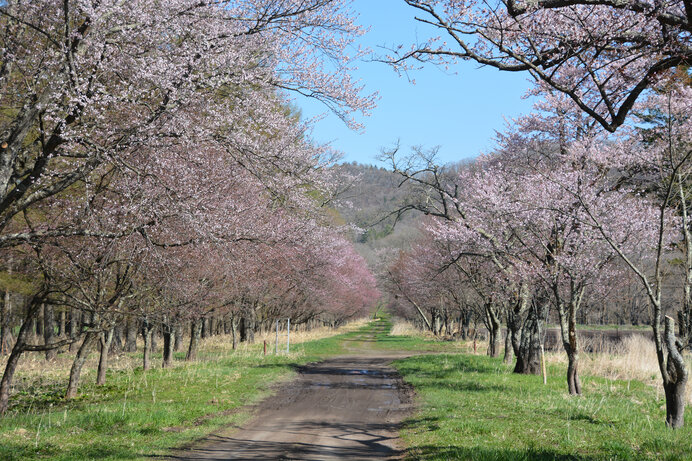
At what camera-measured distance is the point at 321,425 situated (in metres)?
10.5

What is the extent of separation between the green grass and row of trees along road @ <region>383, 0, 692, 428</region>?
101 centimetres

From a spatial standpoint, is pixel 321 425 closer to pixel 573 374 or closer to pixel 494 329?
pixel 573 374

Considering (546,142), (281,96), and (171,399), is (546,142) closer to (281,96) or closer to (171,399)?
(281,96)

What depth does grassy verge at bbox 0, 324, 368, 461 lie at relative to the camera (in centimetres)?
786

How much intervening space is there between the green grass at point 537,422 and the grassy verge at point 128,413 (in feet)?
13.6

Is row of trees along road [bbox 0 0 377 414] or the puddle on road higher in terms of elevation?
row of trees along road [bbox 0 0 377 414]

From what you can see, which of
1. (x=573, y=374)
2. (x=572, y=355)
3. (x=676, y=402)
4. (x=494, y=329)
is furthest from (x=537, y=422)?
(x=494, y=329)

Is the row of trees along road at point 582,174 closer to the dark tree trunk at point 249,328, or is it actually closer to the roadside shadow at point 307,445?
the roadside shadow at point 307,445

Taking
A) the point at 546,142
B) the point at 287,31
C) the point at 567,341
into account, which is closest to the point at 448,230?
the point at 546,142

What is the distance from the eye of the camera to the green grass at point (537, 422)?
7305mm

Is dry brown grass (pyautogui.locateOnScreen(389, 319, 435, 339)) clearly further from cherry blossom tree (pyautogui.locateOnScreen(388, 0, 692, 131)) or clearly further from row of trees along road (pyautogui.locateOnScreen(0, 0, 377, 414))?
cherry blossom tree (pyautogui.locateOnScreen(388, 0, 692, 131))

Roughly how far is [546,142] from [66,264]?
1607cm

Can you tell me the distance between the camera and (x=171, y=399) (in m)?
12.4

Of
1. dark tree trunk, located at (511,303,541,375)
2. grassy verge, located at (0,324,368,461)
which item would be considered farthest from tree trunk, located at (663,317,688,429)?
dark tree trunk, located at (511,303,541,375)
